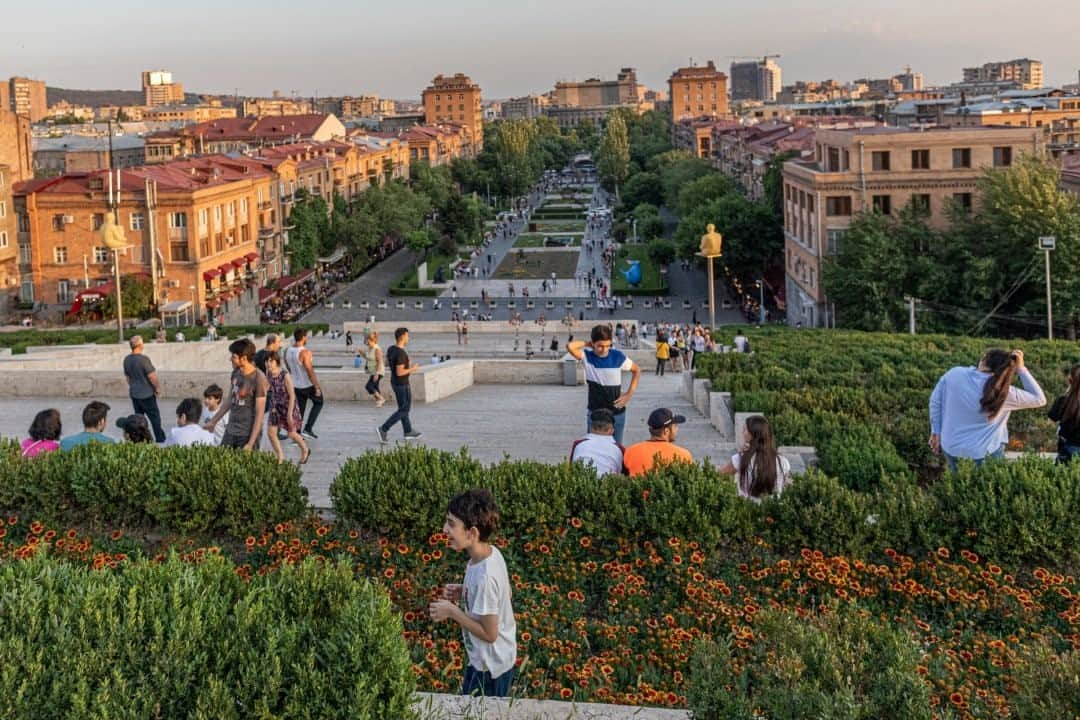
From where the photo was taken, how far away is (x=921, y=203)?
4606 centimetres

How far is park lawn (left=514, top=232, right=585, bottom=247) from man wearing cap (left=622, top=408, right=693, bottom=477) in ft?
269

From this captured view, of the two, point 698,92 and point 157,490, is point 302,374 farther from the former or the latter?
point 698,92

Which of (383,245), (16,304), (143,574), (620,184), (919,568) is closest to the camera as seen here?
(143,574)

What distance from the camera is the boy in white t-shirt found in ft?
17.1

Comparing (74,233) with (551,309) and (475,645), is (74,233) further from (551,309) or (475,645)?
(475,645)

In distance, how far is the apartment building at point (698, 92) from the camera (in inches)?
6545

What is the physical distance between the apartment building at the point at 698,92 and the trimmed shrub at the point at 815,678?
164389 mm

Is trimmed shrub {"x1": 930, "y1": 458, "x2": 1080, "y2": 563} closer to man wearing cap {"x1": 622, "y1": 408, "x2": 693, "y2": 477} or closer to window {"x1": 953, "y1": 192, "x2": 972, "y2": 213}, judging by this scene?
man wearing cap {"x1": 622, "y1": 408, "x2": 693, "y2": 477}

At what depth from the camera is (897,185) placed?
4659cm

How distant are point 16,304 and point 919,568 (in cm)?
5128

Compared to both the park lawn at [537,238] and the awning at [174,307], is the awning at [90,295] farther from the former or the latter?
the park lawn at [537,238]

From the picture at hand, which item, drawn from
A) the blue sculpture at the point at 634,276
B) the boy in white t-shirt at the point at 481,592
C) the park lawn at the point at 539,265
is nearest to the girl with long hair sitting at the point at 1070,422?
the boy in white t-shirt at the point at 481,592

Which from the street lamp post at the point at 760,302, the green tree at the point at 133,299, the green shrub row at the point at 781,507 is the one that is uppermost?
the green shrub row at the point at 781,507

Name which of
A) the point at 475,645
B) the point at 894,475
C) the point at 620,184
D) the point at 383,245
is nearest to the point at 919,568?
the point at 894,475
